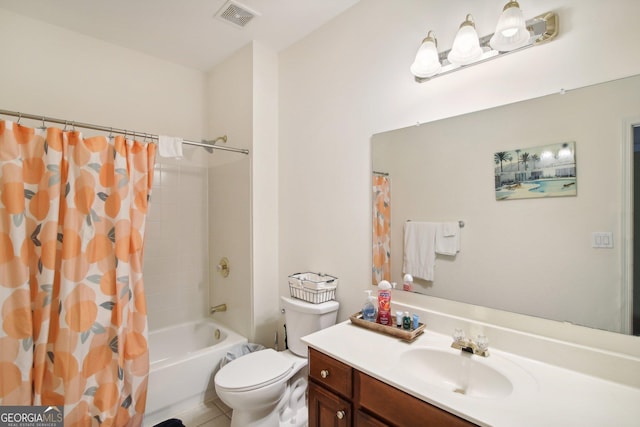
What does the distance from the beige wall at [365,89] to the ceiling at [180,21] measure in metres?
0.14

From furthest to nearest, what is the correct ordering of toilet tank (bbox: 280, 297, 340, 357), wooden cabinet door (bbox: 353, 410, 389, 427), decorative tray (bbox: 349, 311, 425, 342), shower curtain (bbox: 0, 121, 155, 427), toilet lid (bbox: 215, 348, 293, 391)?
toilet tank (bbox: 280, 297, 340, 357), toilet lid (bbox: 215, 348, 293, 391), shower curtain (bbox: 0, 121, 155, 427), decorative tray (bbox: 349, 311, 425, 342), wooden cabinet door (bbox: 353, 410, 389, 427)

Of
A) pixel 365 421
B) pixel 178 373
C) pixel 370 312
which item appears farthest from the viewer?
pixel 178 373

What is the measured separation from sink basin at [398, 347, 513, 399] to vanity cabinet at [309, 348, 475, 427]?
4.2 inches

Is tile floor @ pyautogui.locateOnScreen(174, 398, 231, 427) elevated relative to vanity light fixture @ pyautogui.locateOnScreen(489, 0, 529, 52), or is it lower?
lower

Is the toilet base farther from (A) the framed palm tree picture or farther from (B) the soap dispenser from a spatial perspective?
(A) the framed palm tree picture

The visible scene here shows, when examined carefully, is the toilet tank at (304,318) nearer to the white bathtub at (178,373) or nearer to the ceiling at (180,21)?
the white bathtub at (178,373)

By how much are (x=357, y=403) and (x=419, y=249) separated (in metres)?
0.77

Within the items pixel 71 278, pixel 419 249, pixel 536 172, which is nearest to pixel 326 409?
pixel 419 249

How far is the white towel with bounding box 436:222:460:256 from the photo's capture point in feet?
4.58

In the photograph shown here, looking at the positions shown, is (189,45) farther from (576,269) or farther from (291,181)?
(576,269)

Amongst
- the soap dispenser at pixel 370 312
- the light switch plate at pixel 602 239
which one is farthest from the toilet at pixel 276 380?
the light switch plate at pixel 602 239

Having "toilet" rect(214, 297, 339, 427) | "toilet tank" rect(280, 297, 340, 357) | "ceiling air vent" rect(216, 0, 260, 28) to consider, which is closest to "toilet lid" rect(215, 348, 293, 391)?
"toilet" rect(214, 297, 339, 427)

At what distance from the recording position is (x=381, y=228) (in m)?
1.68

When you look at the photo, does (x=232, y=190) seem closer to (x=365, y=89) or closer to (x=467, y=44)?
(x=365, y=89)
